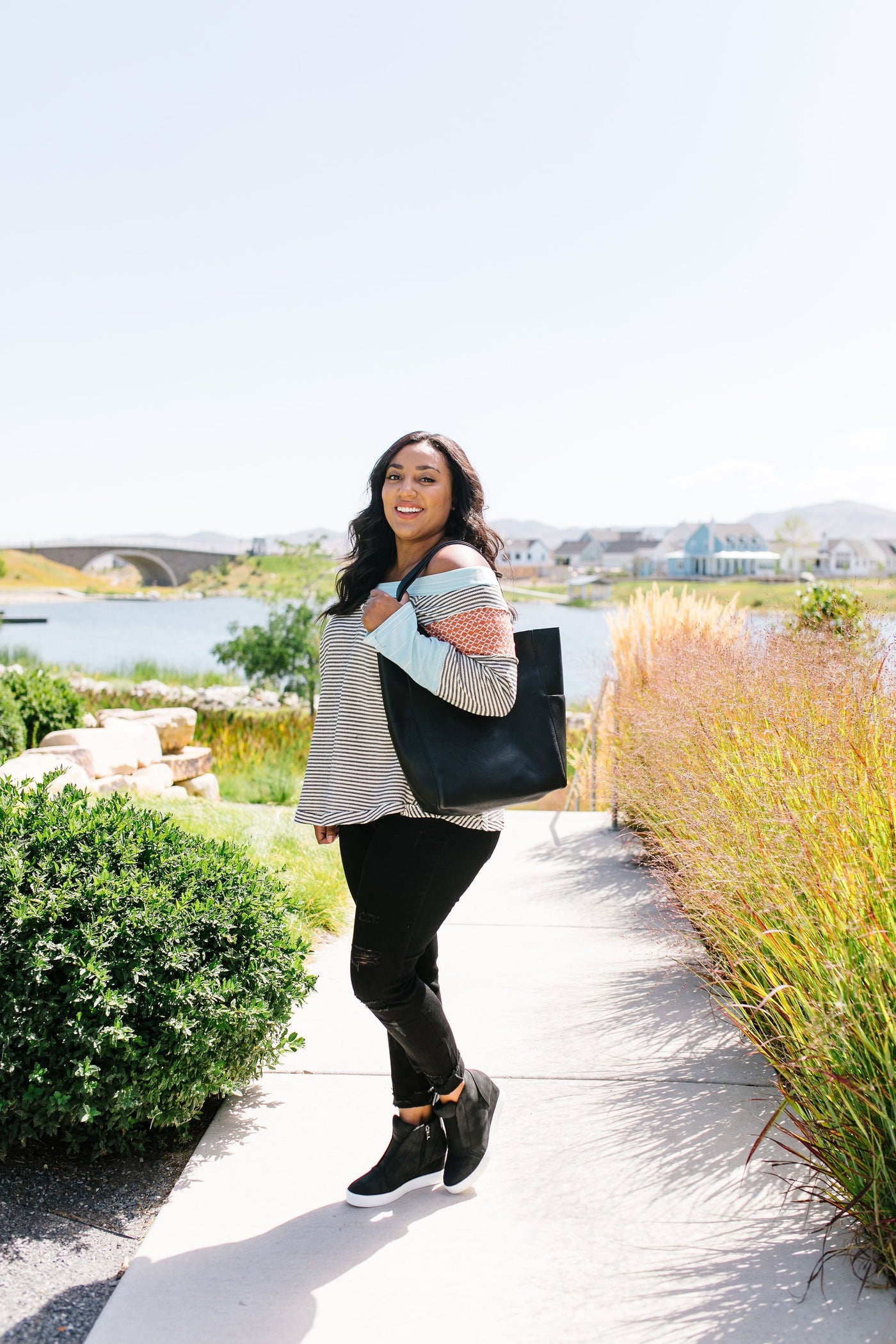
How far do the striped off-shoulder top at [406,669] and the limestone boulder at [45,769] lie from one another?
3289 mm

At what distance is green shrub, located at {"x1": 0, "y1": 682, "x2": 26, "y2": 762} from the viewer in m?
6.77

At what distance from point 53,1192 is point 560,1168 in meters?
1.21

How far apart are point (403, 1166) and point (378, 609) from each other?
1.30 metres

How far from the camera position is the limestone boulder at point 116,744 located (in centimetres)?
670

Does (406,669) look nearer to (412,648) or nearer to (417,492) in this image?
(412,648)

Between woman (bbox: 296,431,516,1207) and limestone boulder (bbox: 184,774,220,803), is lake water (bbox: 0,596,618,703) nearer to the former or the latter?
woman (bbox: 296,431,516,1207)

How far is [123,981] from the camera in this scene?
247 centimetres

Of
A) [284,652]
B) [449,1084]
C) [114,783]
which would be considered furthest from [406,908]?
[284,652]

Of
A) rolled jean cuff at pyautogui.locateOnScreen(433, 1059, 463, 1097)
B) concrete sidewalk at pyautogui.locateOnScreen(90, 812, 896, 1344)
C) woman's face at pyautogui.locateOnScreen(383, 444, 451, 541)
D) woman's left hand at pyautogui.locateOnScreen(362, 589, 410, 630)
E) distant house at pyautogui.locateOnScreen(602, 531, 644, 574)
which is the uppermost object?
distant house at pyautogui.locateOnScreen(602, 531, 644, 574)

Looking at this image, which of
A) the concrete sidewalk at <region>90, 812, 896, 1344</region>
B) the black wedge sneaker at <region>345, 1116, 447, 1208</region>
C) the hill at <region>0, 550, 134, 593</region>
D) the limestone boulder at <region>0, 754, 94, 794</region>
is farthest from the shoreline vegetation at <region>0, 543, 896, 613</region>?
the limestone boulder at <region>0, 754, 94, 794</region>

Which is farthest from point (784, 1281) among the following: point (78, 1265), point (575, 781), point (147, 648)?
point (147, 648)

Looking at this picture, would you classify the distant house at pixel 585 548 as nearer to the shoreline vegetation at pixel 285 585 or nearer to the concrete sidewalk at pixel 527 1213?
the shoreline vegetation at pixel 285 585

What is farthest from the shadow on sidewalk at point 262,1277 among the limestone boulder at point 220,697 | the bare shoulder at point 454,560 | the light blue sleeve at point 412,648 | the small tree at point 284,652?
the small tree at point 284,652

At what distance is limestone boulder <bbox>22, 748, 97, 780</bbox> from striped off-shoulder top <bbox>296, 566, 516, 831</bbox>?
4328mm
